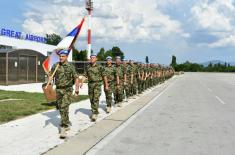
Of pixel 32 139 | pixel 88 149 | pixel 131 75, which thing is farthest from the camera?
pixel 131 75

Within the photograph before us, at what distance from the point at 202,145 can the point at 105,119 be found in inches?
163

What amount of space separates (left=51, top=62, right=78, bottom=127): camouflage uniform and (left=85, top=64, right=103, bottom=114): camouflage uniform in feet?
7.11

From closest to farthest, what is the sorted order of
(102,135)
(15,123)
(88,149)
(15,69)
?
(88,149) → (102,135) → (15,123) → (15,69)

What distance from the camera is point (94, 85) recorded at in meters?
11.4

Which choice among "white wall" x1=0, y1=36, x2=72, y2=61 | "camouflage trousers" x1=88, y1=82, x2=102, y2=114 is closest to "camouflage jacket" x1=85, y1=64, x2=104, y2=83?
"camouflage trousers" x1=88, y1=82, x2=102, y2=114

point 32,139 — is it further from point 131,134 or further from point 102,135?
point 131,134

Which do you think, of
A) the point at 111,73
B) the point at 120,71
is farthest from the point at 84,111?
the point at 120,71

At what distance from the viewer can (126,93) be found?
58.5 feet

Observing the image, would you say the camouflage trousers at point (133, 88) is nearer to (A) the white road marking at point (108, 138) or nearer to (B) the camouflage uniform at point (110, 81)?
(B) the camouflage uniform at point (110, 81)

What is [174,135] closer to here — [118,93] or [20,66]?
[118,93]

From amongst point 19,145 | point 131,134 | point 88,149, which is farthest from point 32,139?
point 131,134

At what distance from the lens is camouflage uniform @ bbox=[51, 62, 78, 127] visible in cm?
900

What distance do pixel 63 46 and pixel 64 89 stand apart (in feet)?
16.7

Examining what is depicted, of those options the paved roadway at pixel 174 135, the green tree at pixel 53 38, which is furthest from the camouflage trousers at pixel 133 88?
the green tree at pixel 53 38
